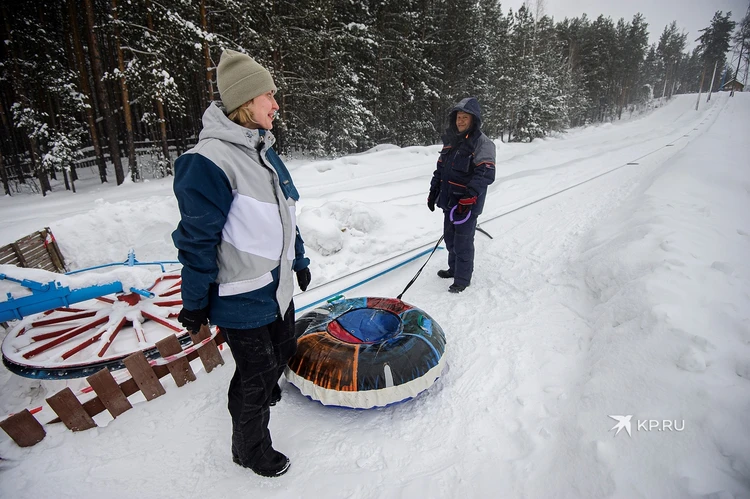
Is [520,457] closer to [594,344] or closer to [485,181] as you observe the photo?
[594,344]

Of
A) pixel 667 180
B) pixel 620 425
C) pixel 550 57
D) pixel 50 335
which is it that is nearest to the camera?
pixel 620 425

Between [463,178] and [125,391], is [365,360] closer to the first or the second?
[125,391]

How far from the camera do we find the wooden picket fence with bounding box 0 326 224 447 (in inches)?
82.3

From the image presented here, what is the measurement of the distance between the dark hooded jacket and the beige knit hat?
2460 millimetres

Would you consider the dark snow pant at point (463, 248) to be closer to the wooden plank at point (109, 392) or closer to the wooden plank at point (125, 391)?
the wooden plank at point (125, 391)

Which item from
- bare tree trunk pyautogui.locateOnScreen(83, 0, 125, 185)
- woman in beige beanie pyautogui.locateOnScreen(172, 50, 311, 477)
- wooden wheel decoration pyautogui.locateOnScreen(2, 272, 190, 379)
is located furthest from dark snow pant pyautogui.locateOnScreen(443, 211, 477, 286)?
bare tree trunk pyautogui.locateOnScreen(83, 0, 125, 185)

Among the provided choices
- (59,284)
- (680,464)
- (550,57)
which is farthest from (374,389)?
(550,57)

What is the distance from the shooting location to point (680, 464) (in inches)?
63.7

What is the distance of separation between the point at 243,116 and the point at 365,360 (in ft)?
5.25

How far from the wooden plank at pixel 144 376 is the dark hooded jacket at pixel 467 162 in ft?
10.6

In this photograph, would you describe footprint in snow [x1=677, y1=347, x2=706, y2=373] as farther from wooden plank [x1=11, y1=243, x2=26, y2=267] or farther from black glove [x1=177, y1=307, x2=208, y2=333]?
wooden plank [x1=11, y1=243, x2=26, y2=267]

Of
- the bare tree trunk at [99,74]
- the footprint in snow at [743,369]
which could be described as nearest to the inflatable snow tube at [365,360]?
the footprint in snow at [743,369]

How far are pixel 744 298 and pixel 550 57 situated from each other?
30329 mm

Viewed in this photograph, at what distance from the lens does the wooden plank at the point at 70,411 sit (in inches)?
84.1
